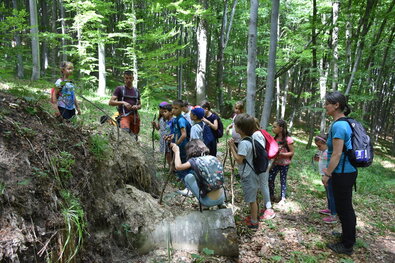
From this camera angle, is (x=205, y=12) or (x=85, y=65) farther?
(x=85, y=65)

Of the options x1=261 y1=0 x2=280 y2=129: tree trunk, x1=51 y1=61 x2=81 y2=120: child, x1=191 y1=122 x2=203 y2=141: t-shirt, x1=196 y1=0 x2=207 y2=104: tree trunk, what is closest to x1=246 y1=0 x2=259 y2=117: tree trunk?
x1=261 y1=0 x2=280 y2=129: tree trunk

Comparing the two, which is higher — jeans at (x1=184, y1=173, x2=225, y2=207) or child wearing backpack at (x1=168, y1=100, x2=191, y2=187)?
child wearing backpack at (x1=168, y1=100, x2=191, y2=187)

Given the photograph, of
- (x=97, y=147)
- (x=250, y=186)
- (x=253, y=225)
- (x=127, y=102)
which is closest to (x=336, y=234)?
A: (x=253, y=225)

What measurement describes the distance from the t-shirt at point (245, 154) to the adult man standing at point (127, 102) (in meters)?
2.35

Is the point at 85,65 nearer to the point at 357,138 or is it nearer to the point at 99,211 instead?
the point at 99,211

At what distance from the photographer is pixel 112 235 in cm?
286

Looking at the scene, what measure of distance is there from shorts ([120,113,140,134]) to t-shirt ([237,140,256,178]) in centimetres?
245

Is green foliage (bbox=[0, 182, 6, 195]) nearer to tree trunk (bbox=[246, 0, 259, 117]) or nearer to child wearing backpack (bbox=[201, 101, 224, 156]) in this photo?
child wearing backpack (bbox=[201, 101, 224, 156])

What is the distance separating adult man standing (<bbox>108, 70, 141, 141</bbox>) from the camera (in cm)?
501

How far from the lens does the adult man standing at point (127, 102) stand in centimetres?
501

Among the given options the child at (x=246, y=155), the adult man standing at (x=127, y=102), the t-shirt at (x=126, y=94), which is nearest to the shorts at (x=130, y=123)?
the adult man standing at (x=127, y=102)

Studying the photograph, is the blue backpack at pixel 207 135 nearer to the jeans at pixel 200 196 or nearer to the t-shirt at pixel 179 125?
the t-shirt at pixel 179 125

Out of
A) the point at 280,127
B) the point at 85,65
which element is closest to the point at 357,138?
the point at 280,127

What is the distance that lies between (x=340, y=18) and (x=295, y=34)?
159 inches
